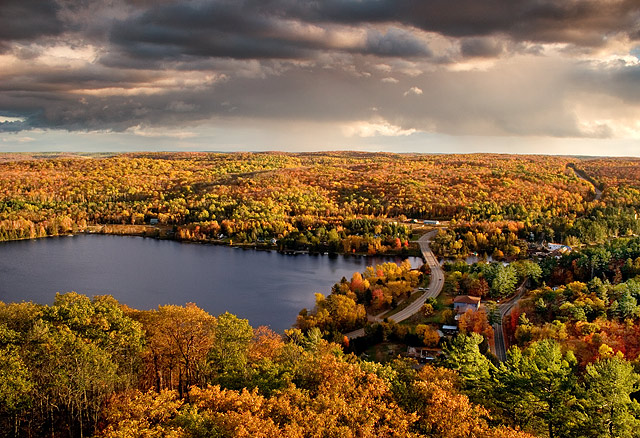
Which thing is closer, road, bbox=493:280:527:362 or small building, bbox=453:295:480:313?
road, bbox=493:280:527:362

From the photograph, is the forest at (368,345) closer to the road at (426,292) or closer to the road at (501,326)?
the road at (501,326)

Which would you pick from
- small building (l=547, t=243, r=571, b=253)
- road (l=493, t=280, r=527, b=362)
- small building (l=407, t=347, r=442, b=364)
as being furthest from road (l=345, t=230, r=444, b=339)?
small building (l=547, t=243, r=571, b=253)

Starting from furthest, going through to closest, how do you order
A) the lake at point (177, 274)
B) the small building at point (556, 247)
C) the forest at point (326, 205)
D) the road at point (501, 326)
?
1. the forest at point (326, 205)
2. the small building at point (556, 247)
3. the lake at point (177, 274)
4. the road at point (501, 326)

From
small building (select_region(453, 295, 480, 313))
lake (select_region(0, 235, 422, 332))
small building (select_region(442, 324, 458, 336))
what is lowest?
lake (select_region(0, 235, 422, 332))

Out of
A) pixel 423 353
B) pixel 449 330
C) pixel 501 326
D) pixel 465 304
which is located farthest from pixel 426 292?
pixel 423 353

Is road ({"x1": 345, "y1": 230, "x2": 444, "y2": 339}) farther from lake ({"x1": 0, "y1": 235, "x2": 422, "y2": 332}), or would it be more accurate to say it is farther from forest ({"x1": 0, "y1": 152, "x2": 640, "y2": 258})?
forest ({"x1": 0, "y1": 152, "x2": 640, "y2": 258})

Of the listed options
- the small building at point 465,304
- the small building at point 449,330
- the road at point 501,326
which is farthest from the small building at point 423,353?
the small building at point 465,304

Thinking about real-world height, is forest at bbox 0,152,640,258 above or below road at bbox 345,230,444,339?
above
